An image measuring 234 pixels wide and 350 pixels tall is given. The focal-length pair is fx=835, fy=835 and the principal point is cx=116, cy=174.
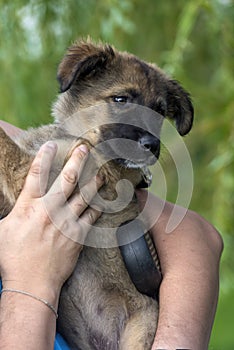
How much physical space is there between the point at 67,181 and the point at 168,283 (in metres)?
0.49

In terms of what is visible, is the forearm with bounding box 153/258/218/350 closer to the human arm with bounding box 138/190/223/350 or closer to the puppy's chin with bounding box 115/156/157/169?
the human arm with bounding box 138/190/223/350

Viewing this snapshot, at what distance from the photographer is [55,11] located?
4.79 m

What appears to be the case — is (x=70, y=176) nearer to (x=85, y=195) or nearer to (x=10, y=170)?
(x=85, y=195)

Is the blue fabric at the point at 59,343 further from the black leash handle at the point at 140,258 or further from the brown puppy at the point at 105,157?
the black leash handle at the point at 140,258

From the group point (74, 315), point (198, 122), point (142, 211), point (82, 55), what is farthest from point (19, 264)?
point (198, 122)

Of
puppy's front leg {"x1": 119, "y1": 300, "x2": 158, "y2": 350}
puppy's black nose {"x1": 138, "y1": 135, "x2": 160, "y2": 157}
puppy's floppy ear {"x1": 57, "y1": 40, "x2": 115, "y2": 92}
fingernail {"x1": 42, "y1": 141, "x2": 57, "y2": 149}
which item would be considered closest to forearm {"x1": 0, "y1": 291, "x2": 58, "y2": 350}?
puppy's front leg {"x1": 119, "y1": 300, "x2": 158, "y2": 350}

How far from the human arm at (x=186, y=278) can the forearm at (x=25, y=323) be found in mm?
372

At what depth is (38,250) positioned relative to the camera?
2.72 meters

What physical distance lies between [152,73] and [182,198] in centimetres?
77

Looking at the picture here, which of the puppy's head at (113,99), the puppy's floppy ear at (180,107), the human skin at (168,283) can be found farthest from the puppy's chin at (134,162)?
the puppy's floppy ear at (180,107)

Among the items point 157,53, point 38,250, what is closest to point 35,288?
point 38,250

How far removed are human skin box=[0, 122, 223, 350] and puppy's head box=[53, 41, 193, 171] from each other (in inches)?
8.7

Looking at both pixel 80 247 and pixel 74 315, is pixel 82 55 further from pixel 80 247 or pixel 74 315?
pixel 74 315

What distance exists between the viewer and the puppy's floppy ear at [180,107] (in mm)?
3514
